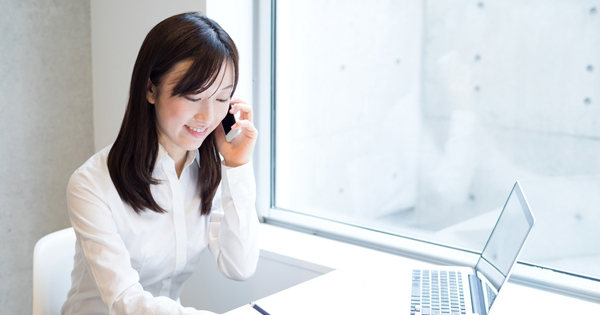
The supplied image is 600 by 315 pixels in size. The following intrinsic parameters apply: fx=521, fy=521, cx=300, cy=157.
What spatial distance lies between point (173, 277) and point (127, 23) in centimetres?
103

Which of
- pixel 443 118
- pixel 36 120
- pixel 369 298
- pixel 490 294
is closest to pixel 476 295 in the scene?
pixel 490 294

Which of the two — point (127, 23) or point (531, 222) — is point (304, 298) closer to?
point (531, 222)

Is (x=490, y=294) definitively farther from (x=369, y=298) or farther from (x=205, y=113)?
(x=205, y=113)

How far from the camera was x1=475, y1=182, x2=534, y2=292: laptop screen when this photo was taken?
1013 millimetres

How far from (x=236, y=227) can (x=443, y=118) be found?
0.69 m

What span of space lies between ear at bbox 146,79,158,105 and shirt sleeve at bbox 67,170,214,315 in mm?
219

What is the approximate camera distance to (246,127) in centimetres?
135

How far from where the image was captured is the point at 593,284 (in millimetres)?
1316

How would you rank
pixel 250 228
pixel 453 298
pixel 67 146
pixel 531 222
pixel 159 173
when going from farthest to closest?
pixel 67 146, pixel 250 228, pixel 159 173, pixel 453 298, pixel 531 222

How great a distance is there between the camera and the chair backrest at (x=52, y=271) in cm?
127

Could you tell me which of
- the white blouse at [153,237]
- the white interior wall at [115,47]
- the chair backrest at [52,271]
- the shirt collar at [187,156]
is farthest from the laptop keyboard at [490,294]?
the white interior wall at [115,47]

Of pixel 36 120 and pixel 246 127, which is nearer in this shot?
pixel 246 127

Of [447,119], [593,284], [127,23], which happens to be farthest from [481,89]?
[127,23]

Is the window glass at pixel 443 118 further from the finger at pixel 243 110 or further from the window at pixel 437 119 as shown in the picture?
the finger at pixel 243 110
